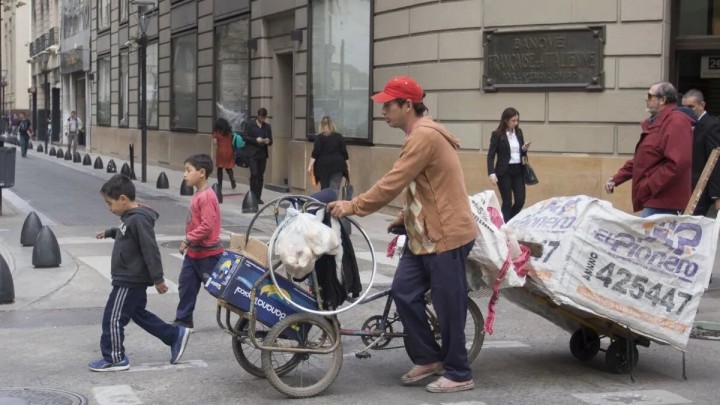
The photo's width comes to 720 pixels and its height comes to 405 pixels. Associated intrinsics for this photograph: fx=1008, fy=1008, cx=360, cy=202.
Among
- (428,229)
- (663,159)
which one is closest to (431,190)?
(428,229)

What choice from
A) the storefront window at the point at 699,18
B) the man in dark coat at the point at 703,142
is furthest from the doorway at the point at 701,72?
the man in dark coat at the point at 703,142

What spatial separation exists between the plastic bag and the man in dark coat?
5407mm

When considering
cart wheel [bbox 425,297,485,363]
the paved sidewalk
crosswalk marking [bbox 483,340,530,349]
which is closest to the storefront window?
the paved sidewalk

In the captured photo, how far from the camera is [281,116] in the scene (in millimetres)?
23234

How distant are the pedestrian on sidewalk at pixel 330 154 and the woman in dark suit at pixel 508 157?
3.10m

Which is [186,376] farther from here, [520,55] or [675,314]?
[520,55]

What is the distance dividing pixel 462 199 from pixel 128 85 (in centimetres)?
3336

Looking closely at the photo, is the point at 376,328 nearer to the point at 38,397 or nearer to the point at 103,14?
the point at 38,397

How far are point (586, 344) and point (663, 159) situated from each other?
6.62 feet

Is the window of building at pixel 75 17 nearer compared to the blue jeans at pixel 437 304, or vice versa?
the blue jeans at pixel 437 304

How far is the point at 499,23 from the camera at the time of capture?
1548 centimetres

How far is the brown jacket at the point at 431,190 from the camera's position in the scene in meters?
6.15

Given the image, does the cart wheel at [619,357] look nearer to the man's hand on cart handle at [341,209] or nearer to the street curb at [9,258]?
the man's hand on cart handle at [341,209]

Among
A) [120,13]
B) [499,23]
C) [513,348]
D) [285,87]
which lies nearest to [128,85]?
[120,13]
